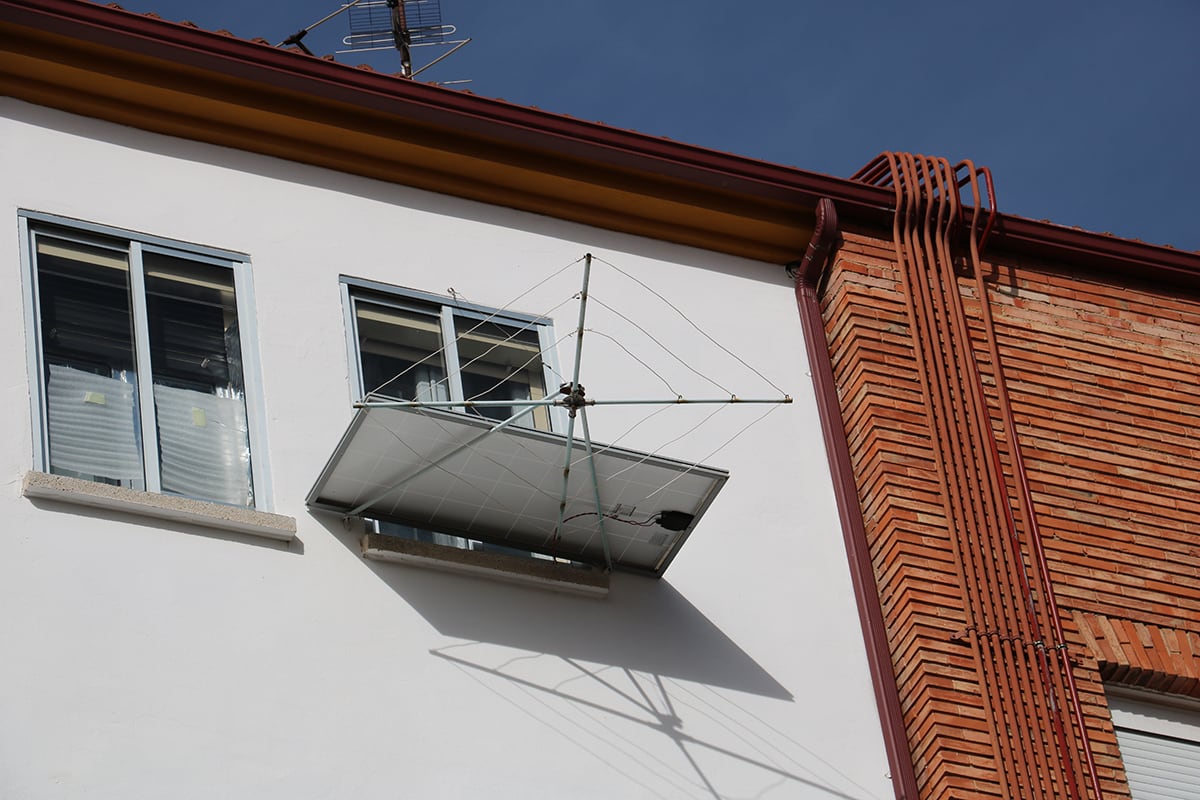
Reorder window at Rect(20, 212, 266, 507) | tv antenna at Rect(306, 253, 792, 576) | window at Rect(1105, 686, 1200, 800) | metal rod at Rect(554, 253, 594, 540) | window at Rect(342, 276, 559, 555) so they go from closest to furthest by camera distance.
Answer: metal rod at Rect(554, 253, 594, 540), tv antenna at Rect(306, 253, 792, 576), window at Rect(20, 212, 266, 507), window at Rect(1105, 686, 1200, 800), window at Rect(342, 276, 559, 555)

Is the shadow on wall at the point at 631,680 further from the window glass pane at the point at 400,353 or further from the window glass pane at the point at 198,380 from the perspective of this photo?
the window glass pane at the point at 400,353

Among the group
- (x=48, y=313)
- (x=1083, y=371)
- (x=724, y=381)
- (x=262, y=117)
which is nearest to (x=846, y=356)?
(x=724, y=381)

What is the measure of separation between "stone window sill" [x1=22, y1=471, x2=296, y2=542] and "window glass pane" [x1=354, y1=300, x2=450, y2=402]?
139cm

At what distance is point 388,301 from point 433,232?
729mm

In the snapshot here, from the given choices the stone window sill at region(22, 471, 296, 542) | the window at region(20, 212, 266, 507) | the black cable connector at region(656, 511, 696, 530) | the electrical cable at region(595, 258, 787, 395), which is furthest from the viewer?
the electrical cable at region(595, 258, 787, 395)

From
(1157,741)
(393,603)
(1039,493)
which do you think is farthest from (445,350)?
(1157,741)

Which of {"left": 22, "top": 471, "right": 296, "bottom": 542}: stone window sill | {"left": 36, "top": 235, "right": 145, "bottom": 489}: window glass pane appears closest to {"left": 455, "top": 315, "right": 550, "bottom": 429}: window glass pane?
{"left": 22, "top": 471, "right": 296, "bottom": 542}: stone window sill

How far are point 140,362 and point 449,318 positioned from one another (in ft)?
6.72

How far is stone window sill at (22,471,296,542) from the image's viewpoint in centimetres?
954

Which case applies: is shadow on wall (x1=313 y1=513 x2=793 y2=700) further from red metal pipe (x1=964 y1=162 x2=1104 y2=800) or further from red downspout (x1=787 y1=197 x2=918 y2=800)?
red metal pipe (x1=964 y1=162 x2=1104 y2=800)

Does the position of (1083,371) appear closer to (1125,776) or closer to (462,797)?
(1125,776)

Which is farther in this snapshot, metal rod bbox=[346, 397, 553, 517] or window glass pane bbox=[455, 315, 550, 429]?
window glass pane bbox=[455, 315, 550, 429]

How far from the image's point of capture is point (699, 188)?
12.8 m

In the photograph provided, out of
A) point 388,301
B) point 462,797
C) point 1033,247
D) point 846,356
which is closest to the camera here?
point 462,797
